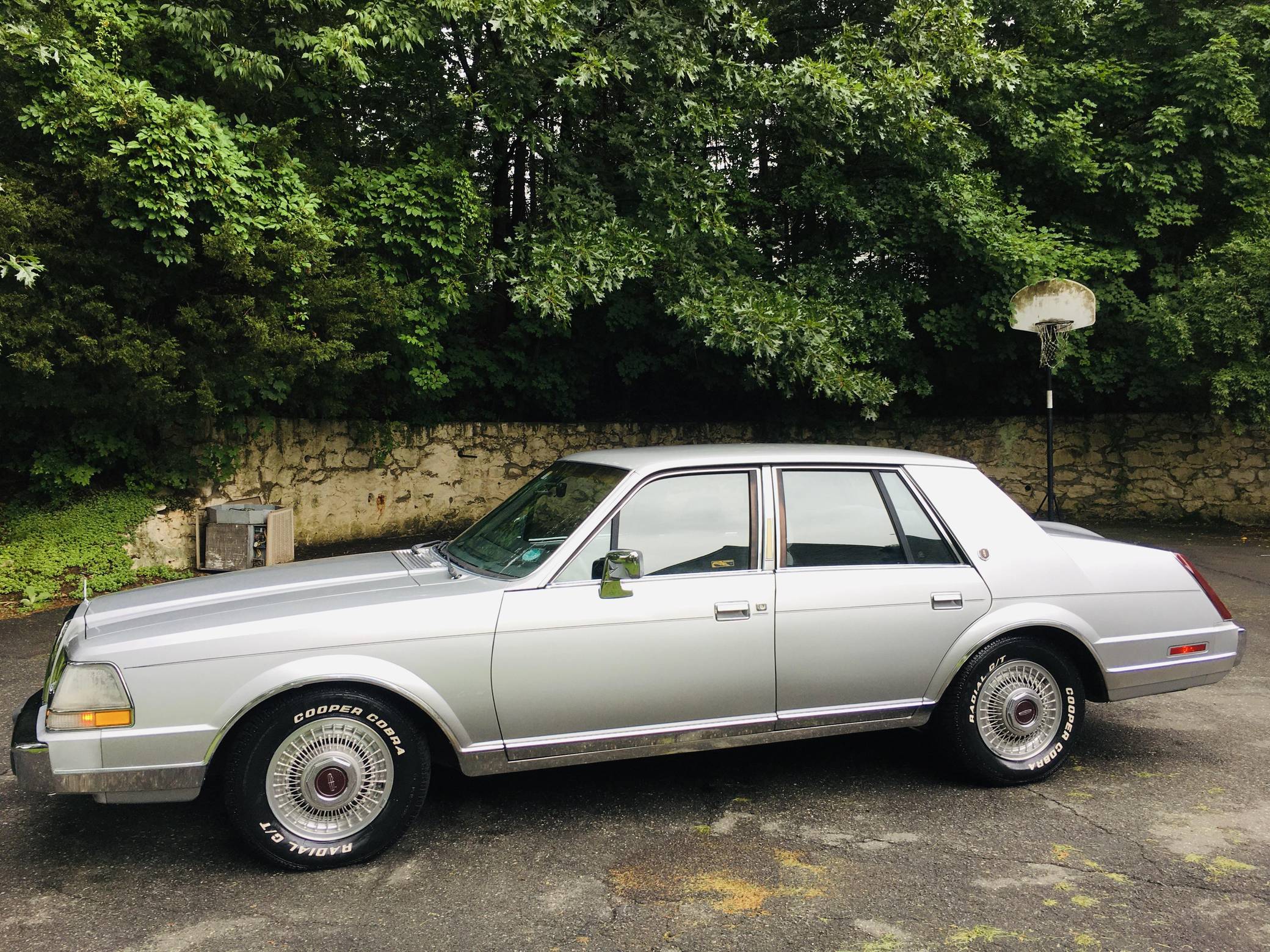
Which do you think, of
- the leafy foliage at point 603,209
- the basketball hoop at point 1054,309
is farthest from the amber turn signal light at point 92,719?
the basketball hoop at point 1054,309

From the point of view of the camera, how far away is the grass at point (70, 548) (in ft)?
31.3

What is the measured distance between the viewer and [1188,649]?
4.71 meters

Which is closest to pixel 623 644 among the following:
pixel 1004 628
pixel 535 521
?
pixel 535 521

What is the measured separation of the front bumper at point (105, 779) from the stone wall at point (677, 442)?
8.93 m

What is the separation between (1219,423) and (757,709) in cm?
1577

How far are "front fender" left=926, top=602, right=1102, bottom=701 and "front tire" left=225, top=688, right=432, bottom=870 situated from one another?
2.32 meters

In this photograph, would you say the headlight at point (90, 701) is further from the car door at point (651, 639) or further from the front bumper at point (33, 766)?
the car door at point (651, 639)

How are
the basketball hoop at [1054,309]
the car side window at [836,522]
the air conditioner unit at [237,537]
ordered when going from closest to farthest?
the car side window at [836,522]
the air conditioner unit at [237,537]
the basketball hoop at [1054,309]

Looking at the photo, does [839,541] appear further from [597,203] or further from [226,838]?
[597,203]

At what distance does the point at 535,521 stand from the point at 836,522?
1388 millimetres

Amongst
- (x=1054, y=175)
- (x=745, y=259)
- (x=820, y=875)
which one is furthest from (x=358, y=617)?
(x=1054, y=175)

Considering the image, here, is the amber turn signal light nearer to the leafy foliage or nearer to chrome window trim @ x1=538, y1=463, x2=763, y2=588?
chrome window trim @ x1=538, y1=463, x2=763, y2=588

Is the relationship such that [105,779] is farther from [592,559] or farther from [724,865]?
[724,865]

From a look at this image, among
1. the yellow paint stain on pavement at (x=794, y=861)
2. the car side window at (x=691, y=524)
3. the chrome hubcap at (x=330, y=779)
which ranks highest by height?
the car side window at (x=691, y=524)
